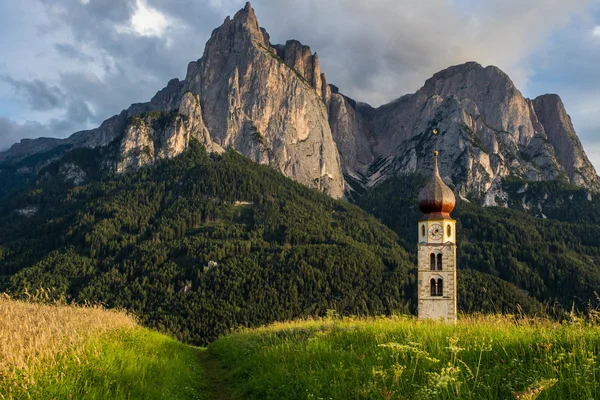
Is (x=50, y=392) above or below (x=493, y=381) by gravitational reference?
below

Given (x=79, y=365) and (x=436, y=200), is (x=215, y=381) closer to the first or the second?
(x=79, y=365)

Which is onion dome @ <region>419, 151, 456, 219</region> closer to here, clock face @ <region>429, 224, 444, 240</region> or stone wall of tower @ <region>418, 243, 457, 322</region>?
clock face @ <region>429, 224, 444, 240</region>

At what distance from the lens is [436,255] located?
151 ft

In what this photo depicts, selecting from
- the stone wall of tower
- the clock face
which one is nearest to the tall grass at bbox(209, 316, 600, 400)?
the stone wall of tower

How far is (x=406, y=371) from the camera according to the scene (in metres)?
9.20

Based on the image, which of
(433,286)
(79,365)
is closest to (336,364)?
(79,365)

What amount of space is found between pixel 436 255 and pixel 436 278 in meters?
2.51

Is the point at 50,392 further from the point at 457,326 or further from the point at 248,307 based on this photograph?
the point at 248,307

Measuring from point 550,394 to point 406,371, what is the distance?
2.91 metres

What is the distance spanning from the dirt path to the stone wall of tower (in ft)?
91.2

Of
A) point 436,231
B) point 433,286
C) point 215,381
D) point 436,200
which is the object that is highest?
point 436,200

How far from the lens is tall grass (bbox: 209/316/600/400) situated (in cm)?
730

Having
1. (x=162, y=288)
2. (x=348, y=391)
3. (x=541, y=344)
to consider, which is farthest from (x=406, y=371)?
(x=162, y=288)

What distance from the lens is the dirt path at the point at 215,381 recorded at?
1437cm
